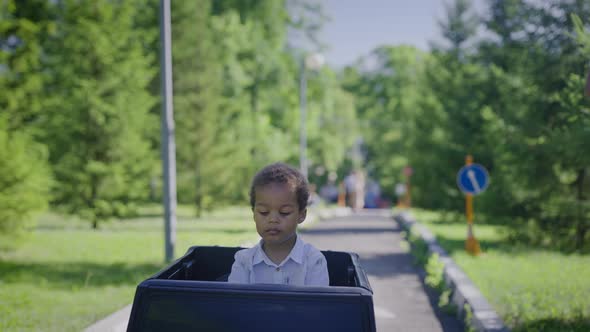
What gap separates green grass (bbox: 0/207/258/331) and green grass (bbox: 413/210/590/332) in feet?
13.4

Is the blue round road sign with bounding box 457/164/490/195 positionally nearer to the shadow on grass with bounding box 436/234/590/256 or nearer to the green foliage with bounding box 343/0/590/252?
the green foliage with bounding box 343/0/590/252

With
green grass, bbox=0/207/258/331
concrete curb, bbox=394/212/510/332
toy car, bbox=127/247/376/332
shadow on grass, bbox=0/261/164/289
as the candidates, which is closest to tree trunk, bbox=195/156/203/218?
green grass, bbox=0/207/258/331

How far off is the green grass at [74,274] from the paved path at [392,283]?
2583 millimetres

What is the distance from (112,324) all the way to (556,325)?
400 cm

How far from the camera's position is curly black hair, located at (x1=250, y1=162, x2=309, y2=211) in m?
3.12

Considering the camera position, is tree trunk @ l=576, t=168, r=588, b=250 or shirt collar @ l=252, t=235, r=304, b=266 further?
tree trunk @ l=576, t=168, r=588, b=250

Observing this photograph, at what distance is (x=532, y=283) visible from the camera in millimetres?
7234

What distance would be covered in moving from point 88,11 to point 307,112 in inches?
884

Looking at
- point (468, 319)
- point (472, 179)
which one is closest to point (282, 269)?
point (468, 319)

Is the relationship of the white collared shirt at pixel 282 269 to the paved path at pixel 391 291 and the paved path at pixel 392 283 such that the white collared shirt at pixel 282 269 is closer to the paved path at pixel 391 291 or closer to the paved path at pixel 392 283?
the paved path at pixel 391 291

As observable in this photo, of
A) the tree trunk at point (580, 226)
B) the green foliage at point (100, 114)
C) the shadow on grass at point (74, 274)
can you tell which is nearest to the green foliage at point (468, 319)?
the shadow on grass at point (74, 274)

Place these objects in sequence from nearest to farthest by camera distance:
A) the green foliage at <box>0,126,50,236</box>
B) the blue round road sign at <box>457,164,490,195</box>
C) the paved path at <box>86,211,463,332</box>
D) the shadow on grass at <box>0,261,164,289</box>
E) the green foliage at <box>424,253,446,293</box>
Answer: the paved path at <box>86,211,463,332</box> < the shadow on grass at <box>0,261,164,289</box> < the green foliage at <box>424,253,446,293</box> < the green foliage at <box>0,126,50,236</box> < the blue round road sign at <box>457,164,490,195</box>

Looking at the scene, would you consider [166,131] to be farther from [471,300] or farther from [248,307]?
[248,307]

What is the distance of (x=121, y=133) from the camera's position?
18.4 meters
